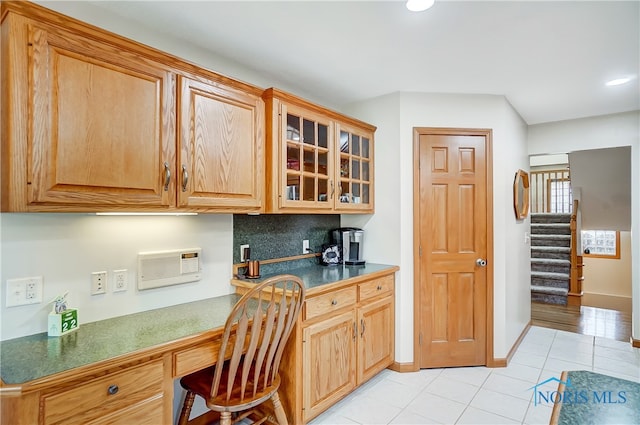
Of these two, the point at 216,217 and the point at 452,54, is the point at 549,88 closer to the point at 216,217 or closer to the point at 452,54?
the point at 452,54

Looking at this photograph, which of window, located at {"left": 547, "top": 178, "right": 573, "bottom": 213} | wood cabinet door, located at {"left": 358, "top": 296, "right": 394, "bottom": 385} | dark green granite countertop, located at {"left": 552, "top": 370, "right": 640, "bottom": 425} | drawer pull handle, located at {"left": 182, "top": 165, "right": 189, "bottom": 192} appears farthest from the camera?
window, located at {"left": 547, "top": 178, "right": 573, "bottom": 213}

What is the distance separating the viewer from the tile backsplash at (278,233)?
2.43 metres

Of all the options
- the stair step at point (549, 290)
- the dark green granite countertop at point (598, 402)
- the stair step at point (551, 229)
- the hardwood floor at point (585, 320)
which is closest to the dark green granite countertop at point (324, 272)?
the dark green granite countertop at point (598, 402)

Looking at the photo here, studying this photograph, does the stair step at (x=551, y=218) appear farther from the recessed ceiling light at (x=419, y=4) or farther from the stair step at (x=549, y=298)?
the recessed ceiling light at (x=419, y=4)

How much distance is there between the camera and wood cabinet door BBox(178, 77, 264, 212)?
1778mm

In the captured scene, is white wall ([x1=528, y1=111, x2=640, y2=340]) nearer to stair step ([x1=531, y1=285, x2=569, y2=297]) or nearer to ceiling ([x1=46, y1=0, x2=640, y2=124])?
ceiling ([x1=46, y1=0, x2=640, y2=124])

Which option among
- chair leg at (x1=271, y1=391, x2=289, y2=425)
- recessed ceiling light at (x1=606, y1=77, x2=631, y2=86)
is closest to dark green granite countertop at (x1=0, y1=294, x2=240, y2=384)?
chair leg at (x1=271, y1=391, x2=289, y2=425)

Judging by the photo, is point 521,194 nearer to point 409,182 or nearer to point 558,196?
point 409,182

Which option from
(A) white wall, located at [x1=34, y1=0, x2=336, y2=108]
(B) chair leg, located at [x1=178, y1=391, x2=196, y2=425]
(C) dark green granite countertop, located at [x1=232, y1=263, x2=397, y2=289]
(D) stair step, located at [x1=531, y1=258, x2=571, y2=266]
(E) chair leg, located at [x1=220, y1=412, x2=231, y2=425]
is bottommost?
(B) chair leg, located at [x1=178, y1=391, x2=196, y2=425]

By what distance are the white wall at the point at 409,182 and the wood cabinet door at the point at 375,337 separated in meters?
0.12

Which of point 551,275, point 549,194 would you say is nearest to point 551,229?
point 551,275

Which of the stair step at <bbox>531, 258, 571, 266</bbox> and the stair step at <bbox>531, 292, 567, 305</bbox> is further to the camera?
the stair step at <bbox>531, 258, 571, 266</bbox>

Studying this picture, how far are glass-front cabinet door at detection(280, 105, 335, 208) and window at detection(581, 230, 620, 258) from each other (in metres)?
6.00

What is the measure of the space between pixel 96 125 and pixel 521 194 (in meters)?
3.85
